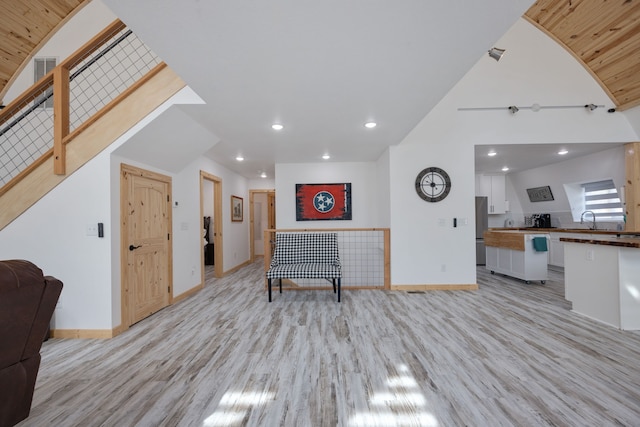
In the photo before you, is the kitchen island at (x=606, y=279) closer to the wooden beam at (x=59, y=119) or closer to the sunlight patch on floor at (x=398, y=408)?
the sunlight patch on floor at (x=398, y=408)

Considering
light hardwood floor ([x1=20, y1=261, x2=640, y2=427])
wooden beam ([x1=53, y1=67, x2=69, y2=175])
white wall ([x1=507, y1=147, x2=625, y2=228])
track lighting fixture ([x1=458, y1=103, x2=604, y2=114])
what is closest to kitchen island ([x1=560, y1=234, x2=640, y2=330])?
light hardwood floor ([x1=20, y1=261, x2=640, y2=427])

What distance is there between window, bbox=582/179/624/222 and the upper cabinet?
1525mm

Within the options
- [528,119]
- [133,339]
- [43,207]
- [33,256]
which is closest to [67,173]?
[43,207]

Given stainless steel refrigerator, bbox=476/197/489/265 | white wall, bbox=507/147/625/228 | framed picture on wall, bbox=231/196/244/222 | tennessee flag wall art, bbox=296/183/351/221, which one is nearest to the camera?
white wall, bbox=507/147/625/228

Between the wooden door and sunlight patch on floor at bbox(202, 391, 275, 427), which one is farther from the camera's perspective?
the wooden door

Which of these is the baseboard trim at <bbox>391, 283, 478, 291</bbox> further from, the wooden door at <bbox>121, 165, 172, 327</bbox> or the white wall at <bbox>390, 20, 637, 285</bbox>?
the wooden door at <bbox>121, 165, 172, 327</bbox>

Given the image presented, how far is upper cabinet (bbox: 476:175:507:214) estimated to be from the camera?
6.83 meters

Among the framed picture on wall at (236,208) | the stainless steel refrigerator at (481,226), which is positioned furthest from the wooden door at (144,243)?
the stainless steel refrigerator at (481,226)

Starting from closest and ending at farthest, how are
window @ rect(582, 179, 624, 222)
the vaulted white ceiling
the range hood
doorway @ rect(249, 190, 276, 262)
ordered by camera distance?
the vaulted white ceiling, window @ rect(582, 179, 624, 222), the range hood, doorway @ rect(249, 190, 276, 262)

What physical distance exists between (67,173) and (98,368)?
2.01 m

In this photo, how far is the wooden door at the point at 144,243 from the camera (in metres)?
3.09

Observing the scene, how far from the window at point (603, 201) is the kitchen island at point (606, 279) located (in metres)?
2.96

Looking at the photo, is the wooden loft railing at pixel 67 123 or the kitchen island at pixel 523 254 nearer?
the wooden loft railing at pixel 67 123

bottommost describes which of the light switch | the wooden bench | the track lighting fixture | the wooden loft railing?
the wooden bench
